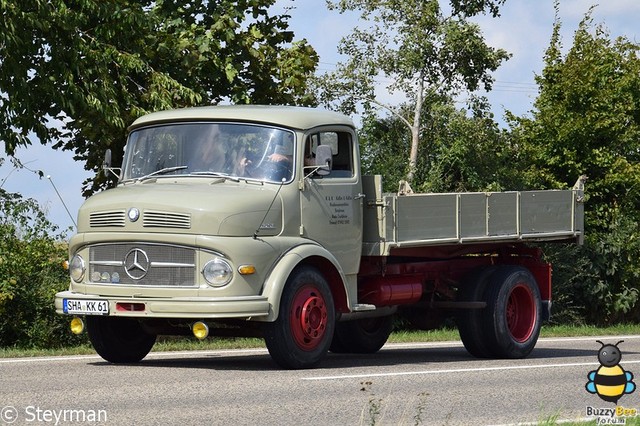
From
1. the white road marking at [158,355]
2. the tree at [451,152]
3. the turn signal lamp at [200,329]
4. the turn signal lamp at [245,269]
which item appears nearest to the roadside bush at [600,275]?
the tree at [451,152]

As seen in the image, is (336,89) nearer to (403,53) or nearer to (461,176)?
(403,53)

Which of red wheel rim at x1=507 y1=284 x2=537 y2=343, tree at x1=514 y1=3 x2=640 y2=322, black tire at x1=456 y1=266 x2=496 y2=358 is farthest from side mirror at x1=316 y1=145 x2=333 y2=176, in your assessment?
tree at x1=514 y1=3 x2=640 y2=322

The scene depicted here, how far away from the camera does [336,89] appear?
170 feet

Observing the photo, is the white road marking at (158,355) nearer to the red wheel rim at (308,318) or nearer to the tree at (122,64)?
the red wheel rim at (308,318)

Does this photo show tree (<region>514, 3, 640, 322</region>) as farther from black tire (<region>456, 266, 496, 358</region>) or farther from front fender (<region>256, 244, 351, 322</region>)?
front fender (<region>256, 244, 351, 322</region>)

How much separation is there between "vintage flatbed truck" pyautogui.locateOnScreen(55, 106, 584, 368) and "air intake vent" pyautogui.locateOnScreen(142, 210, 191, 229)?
0.01 m

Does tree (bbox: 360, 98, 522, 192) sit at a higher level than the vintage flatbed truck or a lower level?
higher

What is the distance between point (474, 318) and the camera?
49.9ft

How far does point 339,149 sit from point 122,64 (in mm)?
9297

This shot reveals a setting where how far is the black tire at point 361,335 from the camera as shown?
1603 centimetres

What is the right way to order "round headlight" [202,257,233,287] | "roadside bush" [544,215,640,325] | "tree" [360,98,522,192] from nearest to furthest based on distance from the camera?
"round headlight" [202,257,233,287] → "roadside bush" [544,215,640,325] → "tree" [360,98,522,192]

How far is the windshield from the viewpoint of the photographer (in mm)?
13016

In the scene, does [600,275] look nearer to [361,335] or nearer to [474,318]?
[361,335]

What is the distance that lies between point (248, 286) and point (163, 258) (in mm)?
840
